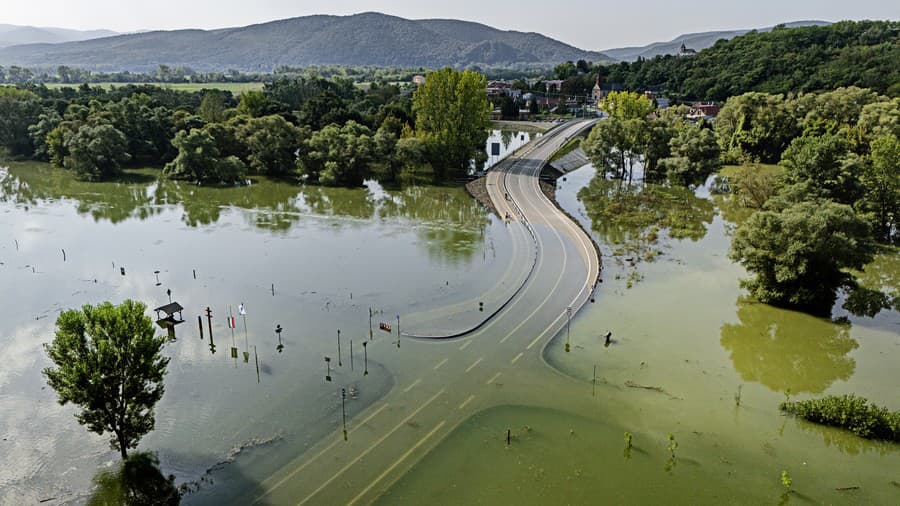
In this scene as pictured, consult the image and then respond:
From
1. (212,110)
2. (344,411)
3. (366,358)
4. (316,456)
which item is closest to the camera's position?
(316,456)

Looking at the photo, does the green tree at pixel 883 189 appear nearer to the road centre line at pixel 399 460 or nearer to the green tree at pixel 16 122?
the road centre line at pixel 399 460

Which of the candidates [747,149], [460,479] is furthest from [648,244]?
[747,149]

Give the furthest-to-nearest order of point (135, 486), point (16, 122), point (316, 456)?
1. point (16, 122)
2. point (316, 456)
3. point (135, 486)

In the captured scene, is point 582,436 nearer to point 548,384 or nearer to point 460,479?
point 548,384

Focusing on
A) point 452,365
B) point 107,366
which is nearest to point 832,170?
point 452,365

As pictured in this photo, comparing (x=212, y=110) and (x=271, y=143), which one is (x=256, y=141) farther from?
(x=212, y=110)

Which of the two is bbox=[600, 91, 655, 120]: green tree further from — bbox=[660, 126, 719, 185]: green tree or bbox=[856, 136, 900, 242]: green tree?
bbox=[856, 136, 900, 242]: green tree
